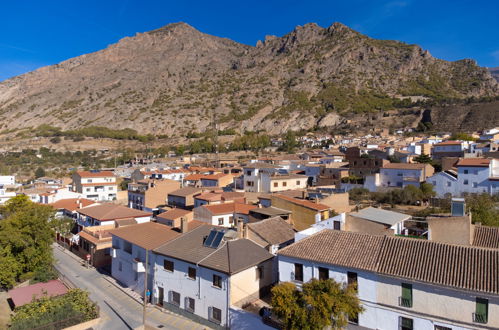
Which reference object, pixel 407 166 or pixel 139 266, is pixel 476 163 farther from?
pixel 139 266

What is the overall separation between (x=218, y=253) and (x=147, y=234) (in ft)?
25.9

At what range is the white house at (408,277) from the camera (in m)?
13.7

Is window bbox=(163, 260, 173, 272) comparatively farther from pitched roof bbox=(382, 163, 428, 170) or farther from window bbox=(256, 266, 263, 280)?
pitched roof bbox=(382, 163, 428, 170)

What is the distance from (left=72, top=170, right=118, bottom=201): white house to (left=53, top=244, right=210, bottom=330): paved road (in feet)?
102

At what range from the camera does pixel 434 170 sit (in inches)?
2052

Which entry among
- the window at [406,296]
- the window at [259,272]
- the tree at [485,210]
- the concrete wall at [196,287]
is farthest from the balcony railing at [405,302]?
the tree at [485,210]

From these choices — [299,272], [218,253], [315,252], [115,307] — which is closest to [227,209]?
[218,253]

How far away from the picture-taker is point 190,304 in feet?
67.8

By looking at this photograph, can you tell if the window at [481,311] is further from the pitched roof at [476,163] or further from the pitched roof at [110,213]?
the pitched roof at [476,163]

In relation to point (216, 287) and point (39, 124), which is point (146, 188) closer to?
point (216, 287)

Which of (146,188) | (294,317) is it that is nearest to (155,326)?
(294,317)

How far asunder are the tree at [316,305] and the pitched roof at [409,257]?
1.67 m

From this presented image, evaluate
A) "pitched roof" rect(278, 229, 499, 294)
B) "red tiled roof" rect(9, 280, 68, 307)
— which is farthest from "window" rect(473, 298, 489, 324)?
"red tiled roof" rect(9, 280, 68, 307)

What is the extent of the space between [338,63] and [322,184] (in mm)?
137033
